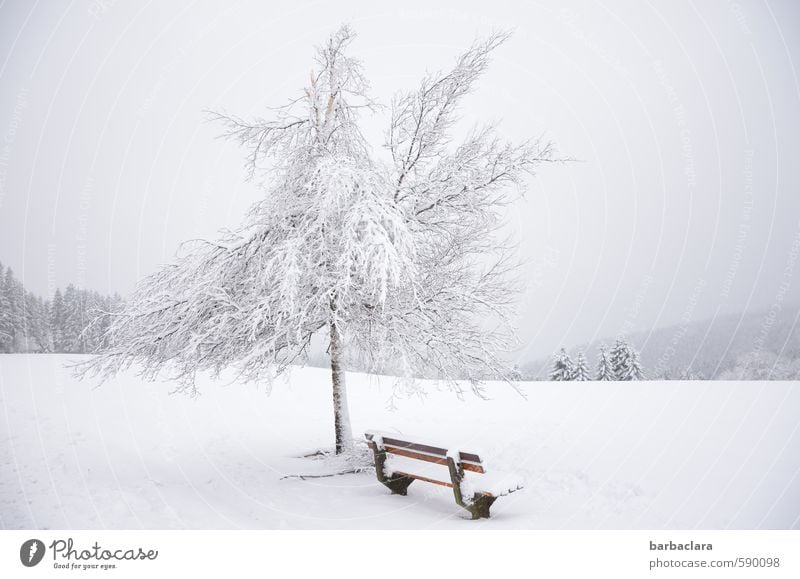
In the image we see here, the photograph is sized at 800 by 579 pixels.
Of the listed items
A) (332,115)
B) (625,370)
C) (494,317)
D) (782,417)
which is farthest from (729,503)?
(625,370)

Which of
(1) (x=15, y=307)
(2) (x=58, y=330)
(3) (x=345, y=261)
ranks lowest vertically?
(2) (x=58, y=330)

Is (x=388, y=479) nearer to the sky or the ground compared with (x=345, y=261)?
nearer to the ground

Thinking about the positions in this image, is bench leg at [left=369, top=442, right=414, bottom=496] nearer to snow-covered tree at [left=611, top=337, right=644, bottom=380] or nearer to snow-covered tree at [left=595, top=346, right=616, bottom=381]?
snow-covered tree at [left=595, top=346, right=616, bottom=381]

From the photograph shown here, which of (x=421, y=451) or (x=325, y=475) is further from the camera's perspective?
(x=325, y=475)

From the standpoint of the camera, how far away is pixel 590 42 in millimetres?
6703

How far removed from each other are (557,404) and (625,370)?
1310 cm

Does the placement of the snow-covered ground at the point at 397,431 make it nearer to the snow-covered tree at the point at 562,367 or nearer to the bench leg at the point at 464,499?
the bench leg at the point at 464,499

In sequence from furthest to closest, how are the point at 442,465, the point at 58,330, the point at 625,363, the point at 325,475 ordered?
the point at 625,363, the point at 58,330, the point at 325,475, the point at 442,465

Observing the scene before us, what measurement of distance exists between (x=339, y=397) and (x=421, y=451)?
94.2 inches

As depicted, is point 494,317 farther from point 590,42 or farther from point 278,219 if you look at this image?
point 590,42

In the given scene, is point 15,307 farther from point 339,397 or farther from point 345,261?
point 345,261

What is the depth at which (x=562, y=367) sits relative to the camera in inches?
1017

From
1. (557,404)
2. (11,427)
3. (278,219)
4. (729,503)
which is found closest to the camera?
(729,503)

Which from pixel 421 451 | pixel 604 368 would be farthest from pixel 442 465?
pixel 604 368
